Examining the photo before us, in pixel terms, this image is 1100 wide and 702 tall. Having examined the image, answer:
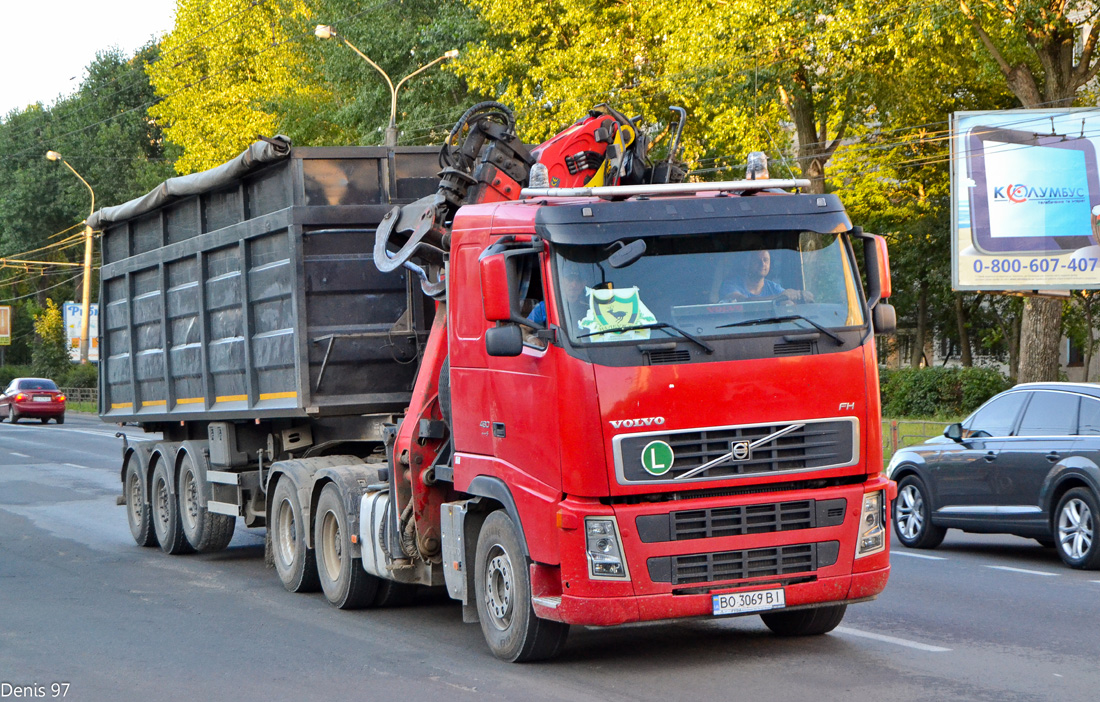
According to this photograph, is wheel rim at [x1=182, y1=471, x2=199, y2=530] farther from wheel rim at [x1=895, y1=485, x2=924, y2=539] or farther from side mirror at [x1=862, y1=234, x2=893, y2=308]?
side mirror at [x1=862, y1=234, x2=893, y2=308]

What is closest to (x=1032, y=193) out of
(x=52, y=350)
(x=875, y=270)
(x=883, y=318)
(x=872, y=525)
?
(x=883, y=318)

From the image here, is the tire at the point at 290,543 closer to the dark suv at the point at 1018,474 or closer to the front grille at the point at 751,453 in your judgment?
the front grille at the point at 751,453

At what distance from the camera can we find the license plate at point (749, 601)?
738cm

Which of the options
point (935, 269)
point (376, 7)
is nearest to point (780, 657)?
point (935, 269)

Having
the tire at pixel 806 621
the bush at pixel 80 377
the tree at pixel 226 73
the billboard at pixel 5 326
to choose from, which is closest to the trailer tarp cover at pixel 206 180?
the tire at pixel 806 621

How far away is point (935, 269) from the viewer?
134ft

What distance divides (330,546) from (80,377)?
209 feet

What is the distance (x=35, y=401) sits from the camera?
1938 inches

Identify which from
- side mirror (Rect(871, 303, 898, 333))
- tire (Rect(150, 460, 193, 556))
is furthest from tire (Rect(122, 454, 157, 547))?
side mirror (Rect(871, 303, 898, 333))

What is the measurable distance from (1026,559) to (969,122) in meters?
16.6

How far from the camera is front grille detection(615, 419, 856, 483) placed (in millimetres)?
7238

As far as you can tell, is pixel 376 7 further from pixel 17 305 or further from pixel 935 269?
pixel 17 305

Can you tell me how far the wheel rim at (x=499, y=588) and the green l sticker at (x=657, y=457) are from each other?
45.8 inches

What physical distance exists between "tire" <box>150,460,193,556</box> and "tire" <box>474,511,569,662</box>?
680 centimetres
